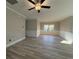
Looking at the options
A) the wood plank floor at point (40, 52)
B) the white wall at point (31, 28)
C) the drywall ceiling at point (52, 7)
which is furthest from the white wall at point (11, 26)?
the white wall at point (31, 28)

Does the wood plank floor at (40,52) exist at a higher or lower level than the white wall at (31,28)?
lower

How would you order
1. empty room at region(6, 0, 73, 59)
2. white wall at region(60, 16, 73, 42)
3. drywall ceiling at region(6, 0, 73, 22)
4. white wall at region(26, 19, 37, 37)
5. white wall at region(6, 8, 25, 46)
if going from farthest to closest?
white wall at region(26, 19, 37, 37) < white wall at region(60, 16, 73, 42) < white wall at region(6, 8, 25, 46) < drywall ceiling at region(6, 0, 73, 22) < empty room at region(6, 0, 73, 59)

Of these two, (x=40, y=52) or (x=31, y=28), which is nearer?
(x=40, y=52)

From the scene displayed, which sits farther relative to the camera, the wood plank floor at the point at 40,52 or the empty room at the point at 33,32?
the empty room at the point at 33,32

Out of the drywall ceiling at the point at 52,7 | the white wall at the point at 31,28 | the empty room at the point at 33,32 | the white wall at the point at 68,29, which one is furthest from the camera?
the white wall at the point at 31,28

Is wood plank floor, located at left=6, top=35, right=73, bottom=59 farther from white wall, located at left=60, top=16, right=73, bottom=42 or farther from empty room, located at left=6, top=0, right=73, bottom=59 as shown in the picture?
white wall, located at left=60, top=16, right=73, bottom=42

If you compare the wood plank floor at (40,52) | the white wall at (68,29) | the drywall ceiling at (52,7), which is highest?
the drywall ceiling at (52,7)

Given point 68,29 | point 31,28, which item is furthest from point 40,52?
point 31,28

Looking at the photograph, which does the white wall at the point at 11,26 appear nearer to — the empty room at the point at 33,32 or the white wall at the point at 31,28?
the empty room at the point at 33,32

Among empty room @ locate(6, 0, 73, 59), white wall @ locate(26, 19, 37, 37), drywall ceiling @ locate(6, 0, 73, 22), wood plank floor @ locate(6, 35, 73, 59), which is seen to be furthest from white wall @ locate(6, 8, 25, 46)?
white wall @ locate(26, 19, 37, 37)

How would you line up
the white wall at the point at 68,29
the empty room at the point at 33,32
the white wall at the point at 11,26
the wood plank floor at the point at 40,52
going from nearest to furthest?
the wood plank floor at the point at 40,52 < the empty room at the point at 33,32 < the white wall at the point at 11,26 < the white wall at the point at 68,29

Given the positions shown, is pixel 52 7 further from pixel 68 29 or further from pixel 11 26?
pixel 68 29
